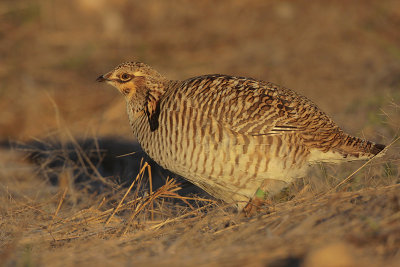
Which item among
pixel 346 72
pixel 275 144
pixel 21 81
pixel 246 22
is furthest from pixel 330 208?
pixel 246 22

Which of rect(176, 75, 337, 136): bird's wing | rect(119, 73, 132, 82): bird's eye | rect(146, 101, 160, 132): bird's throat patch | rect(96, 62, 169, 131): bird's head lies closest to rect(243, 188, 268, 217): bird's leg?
rect(176, 75, 337, 136): bird's wing

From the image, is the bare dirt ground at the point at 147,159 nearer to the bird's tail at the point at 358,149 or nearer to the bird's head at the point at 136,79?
the bird's tail at the point at 358,149

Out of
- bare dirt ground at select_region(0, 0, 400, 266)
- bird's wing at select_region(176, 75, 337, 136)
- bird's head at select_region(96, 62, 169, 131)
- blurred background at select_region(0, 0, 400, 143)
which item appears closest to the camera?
bare dirt ground at select_region(0, 0, 400, 266)

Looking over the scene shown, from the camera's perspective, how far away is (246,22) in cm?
906

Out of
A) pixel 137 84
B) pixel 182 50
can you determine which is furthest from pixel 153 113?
pixel 182 50

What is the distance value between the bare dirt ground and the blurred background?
3 centimetres

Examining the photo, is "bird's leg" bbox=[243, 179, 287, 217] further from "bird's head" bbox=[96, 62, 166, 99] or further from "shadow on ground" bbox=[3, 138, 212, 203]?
"bird's head" bbox=[96, 62, 166, 99]

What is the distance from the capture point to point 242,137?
11.1ft

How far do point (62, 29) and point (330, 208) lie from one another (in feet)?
24.4

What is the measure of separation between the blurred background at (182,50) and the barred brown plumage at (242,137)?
1.87m

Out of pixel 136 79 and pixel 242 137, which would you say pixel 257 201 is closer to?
pixel 242 137

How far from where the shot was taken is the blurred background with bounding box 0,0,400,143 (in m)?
6.62

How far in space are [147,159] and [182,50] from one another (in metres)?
3.79

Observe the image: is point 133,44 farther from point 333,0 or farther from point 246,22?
point 333,0
